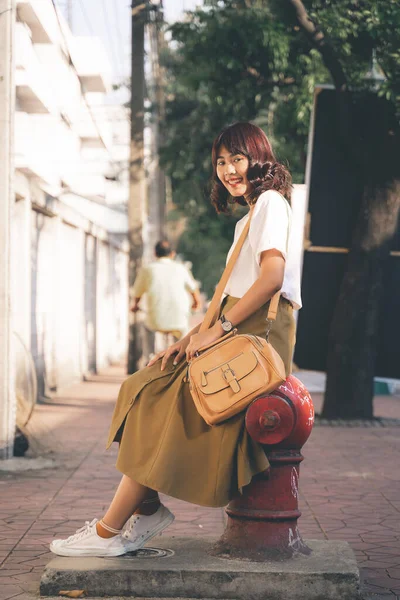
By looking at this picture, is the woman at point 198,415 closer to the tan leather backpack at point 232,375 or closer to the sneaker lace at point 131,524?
the sneaker lace at point 131,524

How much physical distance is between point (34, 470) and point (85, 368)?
1047cm

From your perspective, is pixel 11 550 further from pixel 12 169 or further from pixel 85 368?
pixel 85 368

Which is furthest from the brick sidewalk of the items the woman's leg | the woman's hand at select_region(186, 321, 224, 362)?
the woman's hand at select_region(186, 321, 224, 362)

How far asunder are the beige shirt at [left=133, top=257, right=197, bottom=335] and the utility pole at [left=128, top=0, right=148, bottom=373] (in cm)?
431

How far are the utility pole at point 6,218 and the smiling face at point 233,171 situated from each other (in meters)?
3.42

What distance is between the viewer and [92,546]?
4.34 m

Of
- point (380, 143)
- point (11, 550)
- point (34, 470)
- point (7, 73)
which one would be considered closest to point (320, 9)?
point (380, 143)

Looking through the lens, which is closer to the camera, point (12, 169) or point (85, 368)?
point (12, 169)

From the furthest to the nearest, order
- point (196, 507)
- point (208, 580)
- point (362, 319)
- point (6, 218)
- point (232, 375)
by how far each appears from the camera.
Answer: point (362, 319) < point (6, 218) < point (196, 507) < point (208, 580) < point (232, 375)

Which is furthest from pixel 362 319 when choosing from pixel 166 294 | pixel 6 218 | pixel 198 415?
pixel 198 415

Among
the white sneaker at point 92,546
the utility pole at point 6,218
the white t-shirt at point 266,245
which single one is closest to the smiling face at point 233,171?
the white t-shirt at point 266,245

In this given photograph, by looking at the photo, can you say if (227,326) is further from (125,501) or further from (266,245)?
(125,501)

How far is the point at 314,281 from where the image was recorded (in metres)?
12.0

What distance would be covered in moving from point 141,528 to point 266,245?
4.26 feet
